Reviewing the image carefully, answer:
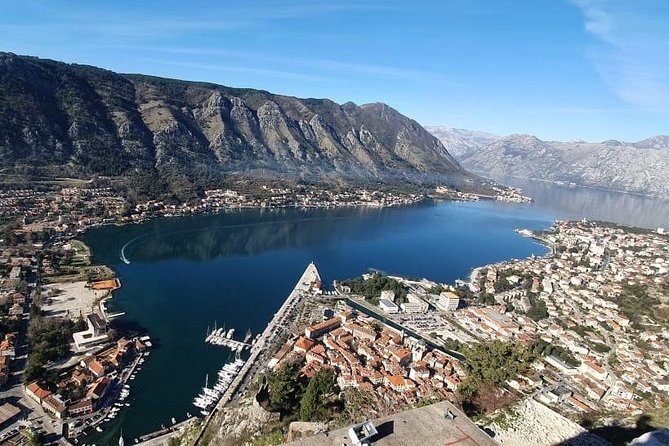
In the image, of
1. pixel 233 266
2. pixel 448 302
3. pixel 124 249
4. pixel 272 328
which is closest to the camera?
pixel 272 328

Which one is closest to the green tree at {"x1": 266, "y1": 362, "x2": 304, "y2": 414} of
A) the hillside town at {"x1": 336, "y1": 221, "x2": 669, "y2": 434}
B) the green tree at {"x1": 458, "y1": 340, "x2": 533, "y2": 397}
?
the green tree at {"x1": 458, "y1": 340, "x2": 533, "y2": 397}

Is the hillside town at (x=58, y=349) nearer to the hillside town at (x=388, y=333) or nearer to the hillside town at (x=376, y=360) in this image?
the hillside town at (x=388, y=333)

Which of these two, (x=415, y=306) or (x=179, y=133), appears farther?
(x=179, y=133)

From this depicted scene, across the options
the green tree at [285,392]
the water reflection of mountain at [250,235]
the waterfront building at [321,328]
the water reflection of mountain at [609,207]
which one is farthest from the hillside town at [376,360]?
the water reflection of mountain at [609,207]

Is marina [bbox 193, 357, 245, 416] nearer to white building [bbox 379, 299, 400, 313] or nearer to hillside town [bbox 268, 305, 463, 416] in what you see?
hillside town [bbox 268, 305, 463, 416]

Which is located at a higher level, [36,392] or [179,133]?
[179,133]

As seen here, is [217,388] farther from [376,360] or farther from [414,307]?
[414,307]

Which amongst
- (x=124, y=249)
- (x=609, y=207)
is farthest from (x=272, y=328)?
(x=609, y=207)
